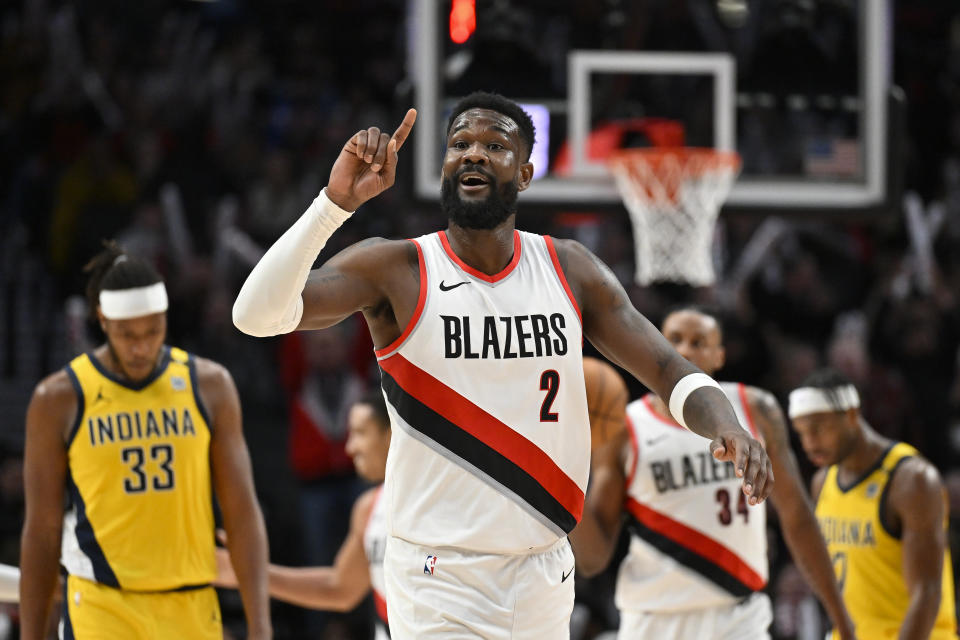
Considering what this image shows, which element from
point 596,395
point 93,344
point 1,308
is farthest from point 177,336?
point 596,395

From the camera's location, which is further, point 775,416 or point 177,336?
point 177,336

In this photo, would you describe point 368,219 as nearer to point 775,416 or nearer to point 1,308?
point 1,308

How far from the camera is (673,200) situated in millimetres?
8062

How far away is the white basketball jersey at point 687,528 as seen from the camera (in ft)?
19.2

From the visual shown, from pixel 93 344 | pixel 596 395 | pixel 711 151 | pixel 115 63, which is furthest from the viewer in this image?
pixel 115 63

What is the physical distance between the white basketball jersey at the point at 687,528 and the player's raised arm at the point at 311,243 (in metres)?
2.75

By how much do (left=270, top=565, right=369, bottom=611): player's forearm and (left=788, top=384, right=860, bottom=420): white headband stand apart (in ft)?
8.12

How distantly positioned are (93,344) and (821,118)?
6300 mm

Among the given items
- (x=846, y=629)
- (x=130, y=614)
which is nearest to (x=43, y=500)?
(x=130, y=614)

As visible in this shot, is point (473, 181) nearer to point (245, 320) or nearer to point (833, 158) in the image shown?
point (245, 320)

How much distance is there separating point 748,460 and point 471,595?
922 millimetres

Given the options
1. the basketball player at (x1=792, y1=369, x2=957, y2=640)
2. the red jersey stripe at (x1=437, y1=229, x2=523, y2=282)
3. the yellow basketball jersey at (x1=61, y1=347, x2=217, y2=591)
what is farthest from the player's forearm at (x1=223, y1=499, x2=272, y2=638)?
the basketball player at (x1=792, y1=369, x2=957, y2=640)

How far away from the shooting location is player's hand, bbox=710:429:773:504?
3287 mm

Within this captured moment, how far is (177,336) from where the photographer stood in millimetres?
11523
